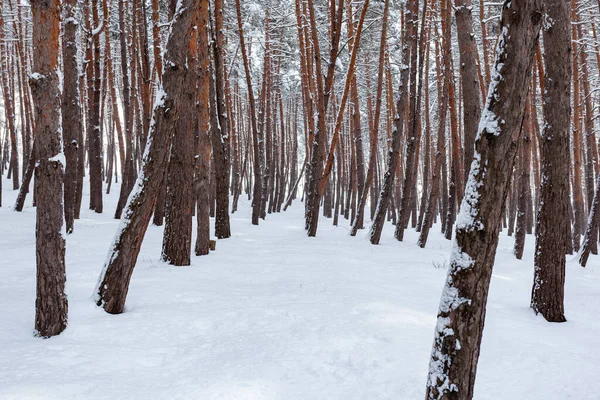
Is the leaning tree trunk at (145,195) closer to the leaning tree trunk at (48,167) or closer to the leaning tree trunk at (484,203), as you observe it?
the leaning tree trunk at (48,167)

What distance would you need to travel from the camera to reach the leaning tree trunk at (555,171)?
4703 millimetres

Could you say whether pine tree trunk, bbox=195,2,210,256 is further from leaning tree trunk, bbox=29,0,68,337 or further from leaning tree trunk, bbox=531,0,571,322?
leaning tree trunk, bbox=531,0,571,322

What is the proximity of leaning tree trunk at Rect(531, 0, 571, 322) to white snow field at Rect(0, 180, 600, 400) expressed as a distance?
0.31 m

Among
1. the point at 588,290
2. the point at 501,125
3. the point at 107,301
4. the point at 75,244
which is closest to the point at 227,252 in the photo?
the point at 75,244

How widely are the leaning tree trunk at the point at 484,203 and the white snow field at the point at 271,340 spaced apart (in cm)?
74

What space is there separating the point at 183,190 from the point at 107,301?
2.77 m

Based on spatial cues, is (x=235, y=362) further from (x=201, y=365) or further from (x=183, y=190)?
(x=183, y=190)

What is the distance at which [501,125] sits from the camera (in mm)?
2182

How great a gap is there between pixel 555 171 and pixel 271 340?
370 cm

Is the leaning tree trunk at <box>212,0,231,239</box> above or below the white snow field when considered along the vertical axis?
above

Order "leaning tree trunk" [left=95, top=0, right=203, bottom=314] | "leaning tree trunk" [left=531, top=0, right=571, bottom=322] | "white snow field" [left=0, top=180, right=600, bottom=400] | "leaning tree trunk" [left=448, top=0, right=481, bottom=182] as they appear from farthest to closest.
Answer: "leaning tree trunk" [left=448, top=0, right=481, bottom=182], "leaning tree trunk" [left=531, top=0, right=571, bottom=322], "leaning tree trunk" [left=95, top=0, right=203, bottom=314], "white snow field" [left=0, top=180, right=600, bottom=400]

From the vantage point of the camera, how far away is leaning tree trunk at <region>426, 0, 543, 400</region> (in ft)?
7.13

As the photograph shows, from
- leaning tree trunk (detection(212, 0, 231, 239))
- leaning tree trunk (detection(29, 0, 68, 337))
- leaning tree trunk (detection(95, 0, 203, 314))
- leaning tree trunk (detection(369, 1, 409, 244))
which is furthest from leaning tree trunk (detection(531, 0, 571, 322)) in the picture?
leaning tree trunk (detection(212, 0, 231, 239))

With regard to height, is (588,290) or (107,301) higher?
(107,301)
